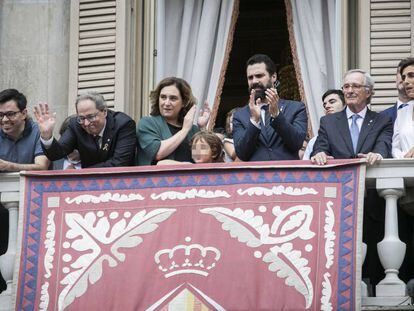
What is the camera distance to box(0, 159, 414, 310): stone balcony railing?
13383 millimetres

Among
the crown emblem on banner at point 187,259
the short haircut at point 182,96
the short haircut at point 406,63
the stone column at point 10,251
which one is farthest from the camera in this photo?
the short haircut at point 182,96

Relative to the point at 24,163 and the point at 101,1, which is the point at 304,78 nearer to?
the point at 101,1

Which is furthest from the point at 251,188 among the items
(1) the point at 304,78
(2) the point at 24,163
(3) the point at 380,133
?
(1) the point at 304,78

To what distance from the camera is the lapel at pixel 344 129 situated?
46.2 feet

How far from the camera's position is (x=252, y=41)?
69.5 feet

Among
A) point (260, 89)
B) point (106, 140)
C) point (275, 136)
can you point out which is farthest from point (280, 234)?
point (106, 140)

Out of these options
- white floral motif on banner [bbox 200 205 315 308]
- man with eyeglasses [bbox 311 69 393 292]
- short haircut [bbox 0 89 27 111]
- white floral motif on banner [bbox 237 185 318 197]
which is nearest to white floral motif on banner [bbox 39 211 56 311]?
short haircut [bbox 0 89 27 111]

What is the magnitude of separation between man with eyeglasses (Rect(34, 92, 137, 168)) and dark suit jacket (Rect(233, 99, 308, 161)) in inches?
36.6

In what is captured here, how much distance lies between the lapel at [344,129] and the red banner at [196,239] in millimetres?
388

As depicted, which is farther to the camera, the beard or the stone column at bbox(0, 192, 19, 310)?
the beard

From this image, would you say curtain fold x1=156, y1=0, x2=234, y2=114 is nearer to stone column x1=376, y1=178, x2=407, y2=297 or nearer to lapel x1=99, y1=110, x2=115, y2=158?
lapel x1=99, y1=110, x2=115, y2=158

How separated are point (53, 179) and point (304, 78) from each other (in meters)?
3.55

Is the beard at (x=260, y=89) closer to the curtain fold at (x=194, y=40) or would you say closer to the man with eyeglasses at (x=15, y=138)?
the man with eyeglasses at (x=15, y=138)

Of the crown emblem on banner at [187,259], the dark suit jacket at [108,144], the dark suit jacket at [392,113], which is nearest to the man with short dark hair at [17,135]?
the dark suit jacket at [108,144]
